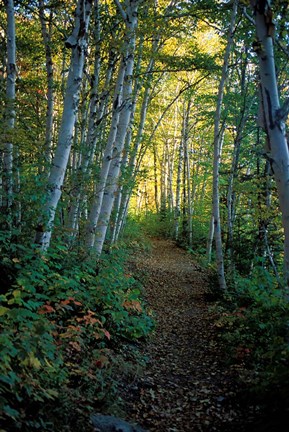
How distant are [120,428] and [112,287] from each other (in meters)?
3.00

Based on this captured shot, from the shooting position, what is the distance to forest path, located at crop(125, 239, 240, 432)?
12.1 ft

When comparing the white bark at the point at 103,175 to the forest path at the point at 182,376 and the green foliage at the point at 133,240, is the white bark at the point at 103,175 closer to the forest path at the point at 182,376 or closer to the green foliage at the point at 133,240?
the forest path at the point at 182,376

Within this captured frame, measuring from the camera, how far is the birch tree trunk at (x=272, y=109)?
11.5 feet

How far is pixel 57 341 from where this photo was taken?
161 inches

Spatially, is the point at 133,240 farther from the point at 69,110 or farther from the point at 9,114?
the point at 69,110

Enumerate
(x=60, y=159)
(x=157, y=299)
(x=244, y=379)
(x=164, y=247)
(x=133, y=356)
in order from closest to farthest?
(x=244, y=379)
(x=133, y=356)
(x=60, y=159)
(x=157, y=299)
(x=164, y=247)

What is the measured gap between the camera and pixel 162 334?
263 inches

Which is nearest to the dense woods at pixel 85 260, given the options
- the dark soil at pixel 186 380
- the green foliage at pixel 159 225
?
the dark soil at pixel 186 380

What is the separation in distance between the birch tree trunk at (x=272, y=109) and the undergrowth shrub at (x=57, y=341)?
2.70 meters

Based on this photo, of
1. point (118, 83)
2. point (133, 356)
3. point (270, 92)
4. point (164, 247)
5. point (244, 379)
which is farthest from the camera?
point (164, 247)

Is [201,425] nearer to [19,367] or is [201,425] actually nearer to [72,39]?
[19,367]

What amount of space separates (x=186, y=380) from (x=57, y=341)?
201 cm

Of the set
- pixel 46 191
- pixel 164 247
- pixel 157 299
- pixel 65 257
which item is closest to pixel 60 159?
pixel 46 191

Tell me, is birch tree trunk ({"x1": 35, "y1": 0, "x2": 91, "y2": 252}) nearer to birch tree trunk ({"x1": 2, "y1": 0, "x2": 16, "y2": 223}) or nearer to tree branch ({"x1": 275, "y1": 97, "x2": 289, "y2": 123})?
birch tree trunk ({"x1": 2, "y1": 0, "x2": 16, "y2": 223})
